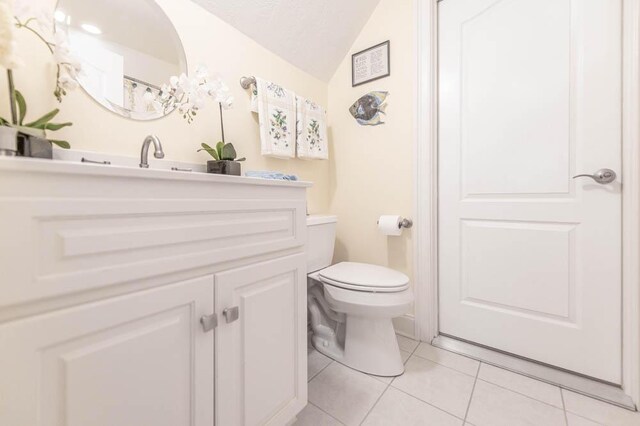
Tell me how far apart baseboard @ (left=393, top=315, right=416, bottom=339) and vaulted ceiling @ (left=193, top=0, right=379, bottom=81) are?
5.33 ft

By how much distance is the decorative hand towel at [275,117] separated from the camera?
4.26 ft

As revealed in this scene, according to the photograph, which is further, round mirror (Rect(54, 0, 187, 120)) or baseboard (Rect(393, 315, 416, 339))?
baseboard (Rect(393, 315, 416, 339))

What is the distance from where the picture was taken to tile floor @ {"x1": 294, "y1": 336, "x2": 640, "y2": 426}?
94 centimetres

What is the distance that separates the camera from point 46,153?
66cm

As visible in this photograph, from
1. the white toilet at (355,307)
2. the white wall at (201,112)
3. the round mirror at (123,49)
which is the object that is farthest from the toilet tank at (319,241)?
the round mirror at (123,49)

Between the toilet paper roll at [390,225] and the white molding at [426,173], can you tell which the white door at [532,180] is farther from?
the toilet paper roll at [390,225]

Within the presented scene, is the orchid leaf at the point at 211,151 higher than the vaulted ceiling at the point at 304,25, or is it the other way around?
the vaulted ceiling at the point at 304,25

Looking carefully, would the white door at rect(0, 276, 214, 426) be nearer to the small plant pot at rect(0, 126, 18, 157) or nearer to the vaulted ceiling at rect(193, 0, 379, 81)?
the small plant pot at rect(0, 126, 18, 157)

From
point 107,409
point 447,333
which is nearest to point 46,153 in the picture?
point 107,409

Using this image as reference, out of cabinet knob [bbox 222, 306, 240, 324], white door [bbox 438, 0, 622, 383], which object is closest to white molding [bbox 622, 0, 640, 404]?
white door [bbox 438, 0, 622, 383]

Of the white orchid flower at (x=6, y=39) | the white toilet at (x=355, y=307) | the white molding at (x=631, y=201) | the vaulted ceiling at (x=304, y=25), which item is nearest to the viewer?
the white orchid flower at (x=6, y=39)

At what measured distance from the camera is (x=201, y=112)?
44.9 inches

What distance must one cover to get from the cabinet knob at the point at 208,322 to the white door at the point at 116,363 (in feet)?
0.04

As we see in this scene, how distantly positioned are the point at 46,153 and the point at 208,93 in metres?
0.55
